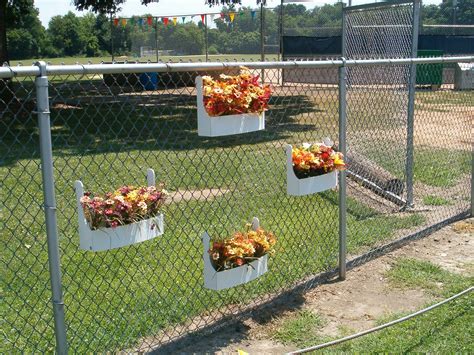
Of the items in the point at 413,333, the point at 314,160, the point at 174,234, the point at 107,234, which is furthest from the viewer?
the point at 174,234

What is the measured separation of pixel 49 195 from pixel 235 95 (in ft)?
4.28

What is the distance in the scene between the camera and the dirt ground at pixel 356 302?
421 centimetres

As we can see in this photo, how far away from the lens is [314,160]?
4520 mm

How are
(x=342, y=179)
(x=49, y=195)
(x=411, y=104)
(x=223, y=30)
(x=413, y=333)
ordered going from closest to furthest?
(x=49, y=195) < (x=413, y=333) < (x=342, y=179) < (x=411, y=104) < (x=223, y=30)

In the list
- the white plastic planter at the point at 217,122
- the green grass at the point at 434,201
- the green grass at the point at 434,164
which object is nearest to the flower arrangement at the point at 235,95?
the white plastic planter at the point at 217,122

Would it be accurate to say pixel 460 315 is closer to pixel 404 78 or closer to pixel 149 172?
pixel 149 172

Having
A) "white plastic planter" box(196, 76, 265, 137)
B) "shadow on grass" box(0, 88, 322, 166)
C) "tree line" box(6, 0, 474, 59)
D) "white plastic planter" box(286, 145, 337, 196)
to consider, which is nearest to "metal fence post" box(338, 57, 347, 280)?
"white plastic planter" box(286, 145, 337, 196)

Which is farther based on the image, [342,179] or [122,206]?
[342,179]

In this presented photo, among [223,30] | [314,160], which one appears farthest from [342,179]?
[223,30]

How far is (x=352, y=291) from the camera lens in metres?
5.14

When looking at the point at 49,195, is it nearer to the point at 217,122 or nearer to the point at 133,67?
the point at 133,67

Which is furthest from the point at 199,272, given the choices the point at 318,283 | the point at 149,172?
the point at 149,172

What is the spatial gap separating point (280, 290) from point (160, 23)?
23272 millimetres

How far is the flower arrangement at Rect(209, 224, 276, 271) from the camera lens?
396 cm
